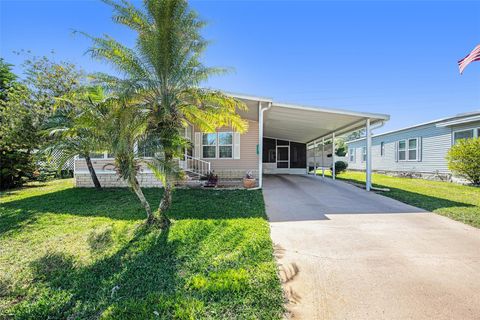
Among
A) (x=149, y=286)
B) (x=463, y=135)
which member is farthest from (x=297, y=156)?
(x=149, y=286)

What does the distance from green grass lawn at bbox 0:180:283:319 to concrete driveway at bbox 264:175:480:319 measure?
1.29 ft

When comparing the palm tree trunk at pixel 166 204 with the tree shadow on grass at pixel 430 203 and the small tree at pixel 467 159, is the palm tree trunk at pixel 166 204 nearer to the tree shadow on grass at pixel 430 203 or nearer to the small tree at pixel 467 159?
the tree shadow on grass at pixel 430 203

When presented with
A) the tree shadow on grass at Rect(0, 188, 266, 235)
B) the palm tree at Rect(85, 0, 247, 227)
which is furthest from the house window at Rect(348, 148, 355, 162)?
the palm tree at Rect(85, 0, 247, 227)

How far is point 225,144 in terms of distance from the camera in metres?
11.0

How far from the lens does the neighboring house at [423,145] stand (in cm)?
1176

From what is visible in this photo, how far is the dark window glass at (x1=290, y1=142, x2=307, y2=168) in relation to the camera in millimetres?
17938

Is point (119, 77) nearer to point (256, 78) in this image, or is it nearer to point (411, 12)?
point (256, 78)

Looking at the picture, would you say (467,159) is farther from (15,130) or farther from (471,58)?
(15,130)

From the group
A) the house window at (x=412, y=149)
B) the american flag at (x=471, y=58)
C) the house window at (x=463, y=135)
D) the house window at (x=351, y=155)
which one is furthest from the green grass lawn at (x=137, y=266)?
the house window at (x=351, y=155)

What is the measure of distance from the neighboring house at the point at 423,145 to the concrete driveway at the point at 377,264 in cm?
987

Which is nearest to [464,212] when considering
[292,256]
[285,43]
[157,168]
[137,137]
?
[292,256]

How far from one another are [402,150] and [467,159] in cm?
606

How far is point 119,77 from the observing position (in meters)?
5.05

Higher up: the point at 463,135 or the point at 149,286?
the point at 463,135
